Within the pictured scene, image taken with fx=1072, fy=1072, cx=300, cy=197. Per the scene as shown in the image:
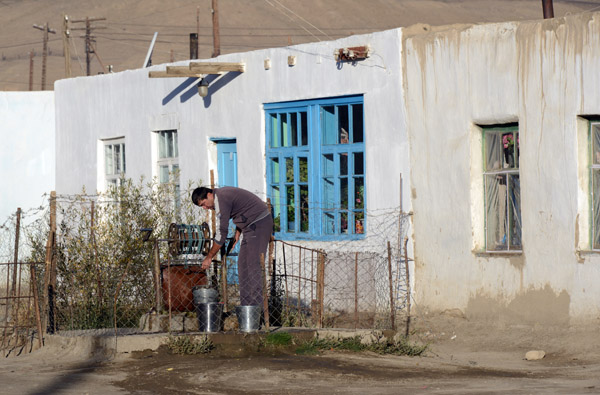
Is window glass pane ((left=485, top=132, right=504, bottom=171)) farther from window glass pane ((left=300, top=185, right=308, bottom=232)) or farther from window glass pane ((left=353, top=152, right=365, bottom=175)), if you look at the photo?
window glass pane ((left=300, top=185, right=308, bottom=232))

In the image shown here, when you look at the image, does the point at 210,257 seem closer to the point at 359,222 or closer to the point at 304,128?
the point at 359,222

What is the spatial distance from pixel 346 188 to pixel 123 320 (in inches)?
135


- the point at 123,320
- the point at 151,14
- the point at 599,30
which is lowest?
the point at 123,320

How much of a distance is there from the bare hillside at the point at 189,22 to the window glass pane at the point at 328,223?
5833 cm

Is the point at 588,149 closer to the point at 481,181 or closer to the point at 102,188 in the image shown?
the point at 481,181

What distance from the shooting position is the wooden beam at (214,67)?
1519 centimetres

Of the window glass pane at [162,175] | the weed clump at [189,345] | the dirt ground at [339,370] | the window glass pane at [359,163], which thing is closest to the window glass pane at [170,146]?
the window glass pane at [162,175]

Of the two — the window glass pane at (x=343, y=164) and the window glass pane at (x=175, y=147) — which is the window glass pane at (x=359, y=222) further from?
the window glass pane at (x=175, y=147)

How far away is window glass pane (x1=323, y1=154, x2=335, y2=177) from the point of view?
46.6ft

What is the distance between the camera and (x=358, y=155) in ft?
45.7

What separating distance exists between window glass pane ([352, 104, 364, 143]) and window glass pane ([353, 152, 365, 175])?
18 cm

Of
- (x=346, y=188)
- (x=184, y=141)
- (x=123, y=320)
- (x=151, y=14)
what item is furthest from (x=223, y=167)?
(x=151, y=14)

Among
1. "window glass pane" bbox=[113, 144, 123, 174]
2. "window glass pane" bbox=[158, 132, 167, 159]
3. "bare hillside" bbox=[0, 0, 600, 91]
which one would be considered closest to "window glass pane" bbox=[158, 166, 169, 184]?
"window glass pane" bbox=[158, 132, 167, 159]

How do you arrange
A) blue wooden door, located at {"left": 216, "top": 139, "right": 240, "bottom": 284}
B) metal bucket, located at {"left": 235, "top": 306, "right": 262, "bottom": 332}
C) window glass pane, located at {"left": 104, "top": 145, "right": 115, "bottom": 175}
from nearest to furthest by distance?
metal bucket, located at {"left": 235, "top": 306, "right": 262, "bottom": 332} < blue wooden door, located at {"left": 216, "top": 139, "right": 240, "bottom": 284} < window glass pane, located at {"left": 104, "top": 145, "right": 115, "bottom": 175}
